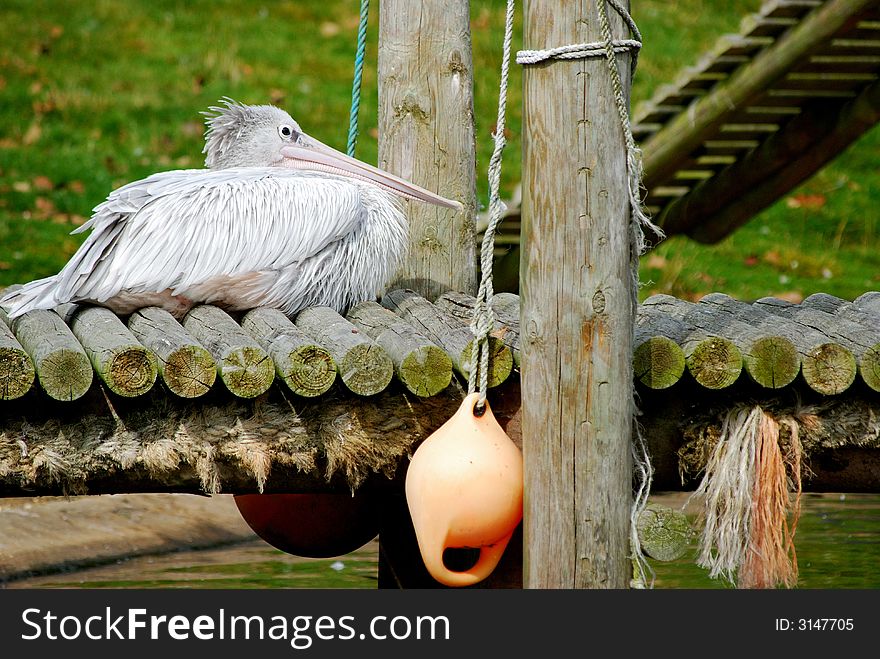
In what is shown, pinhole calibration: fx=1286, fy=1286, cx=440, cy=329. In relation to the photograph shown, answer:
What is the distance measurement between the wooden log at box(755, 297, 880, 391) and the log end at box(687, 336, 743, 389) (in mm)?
335

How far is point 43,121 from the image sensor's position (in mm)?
10336

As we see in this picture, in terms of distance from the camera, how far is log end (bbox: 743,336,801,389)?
346 cm

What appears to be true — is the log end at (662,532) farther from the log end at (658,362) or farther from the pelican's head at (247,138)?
the pelican's head at (247,138)

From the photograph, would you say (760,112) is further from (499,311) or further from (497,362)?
(497,362)

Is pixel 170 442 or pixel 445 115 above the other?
pixel 445 115

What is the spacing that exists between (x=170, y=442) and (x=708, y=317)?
165 centimetres

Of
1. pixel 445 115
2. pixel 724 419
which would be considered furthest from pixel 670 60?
pixel 724 419

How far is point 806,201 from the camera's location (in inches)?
408

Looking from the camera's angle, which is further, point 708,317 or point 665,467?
point 708,317

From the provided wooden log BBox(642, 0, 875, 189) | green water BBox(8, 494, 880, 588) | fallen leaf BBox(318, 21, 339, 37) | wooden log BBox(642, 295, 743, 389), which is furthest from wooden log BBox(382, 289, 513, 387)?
fallen leaf BBox(318, 21, 339, 37)

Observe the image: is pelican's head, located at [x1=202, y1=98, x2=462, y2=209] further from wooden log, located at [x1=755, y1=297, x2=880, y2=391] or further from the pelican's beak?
wooden log, located at [x1=755, y1=297, x2=880, y2=391]

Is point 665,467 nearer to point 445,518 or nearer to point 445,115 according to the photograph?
point 445,518

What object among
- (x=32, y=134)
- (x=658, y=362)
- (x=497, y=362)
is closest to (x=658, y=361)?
(x=658, y=362)
